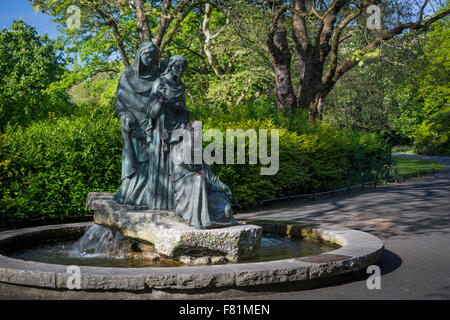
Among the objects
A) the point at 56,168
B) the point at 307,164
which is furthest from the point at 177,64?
the point at 307,164

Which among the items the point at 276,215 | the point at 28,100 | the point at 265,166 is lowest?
the point at 276,215

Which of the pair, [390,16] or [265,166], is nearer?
[265,166]

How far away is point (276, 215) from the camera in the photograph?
11883mm

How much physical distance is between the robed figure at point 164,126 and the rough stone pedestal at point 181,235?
30 cm

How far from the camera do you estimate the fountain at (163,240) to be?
4973 mm

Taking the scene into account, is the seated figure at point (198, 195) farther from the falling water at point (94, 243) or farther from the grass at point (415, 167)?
the grass at point (415, 167)

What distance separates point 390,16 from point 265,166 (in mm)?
9818

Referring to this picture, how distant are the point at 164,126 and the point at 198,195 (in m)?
1.30

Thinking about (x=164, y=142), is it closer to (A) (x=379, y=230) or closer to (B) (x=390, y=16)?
(A) (x=379, y=230)

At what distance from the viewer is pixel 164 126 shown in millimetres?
7008

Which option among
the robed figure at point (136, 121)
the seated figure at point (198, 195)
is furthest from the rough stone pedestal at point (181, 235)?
the robed figure at point (136, 121)

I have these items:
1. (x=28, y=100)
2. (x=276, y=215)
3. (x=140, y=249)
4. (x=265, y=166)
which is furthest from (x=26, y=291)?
(x=28, y=100)

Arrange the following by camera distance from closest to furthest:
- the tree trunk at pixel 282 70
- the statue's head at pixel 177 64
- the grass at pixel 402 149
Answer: the statue's head at pixel 177 64, the tree trunk at pixel 282 70, the grass at pixel 402 149
